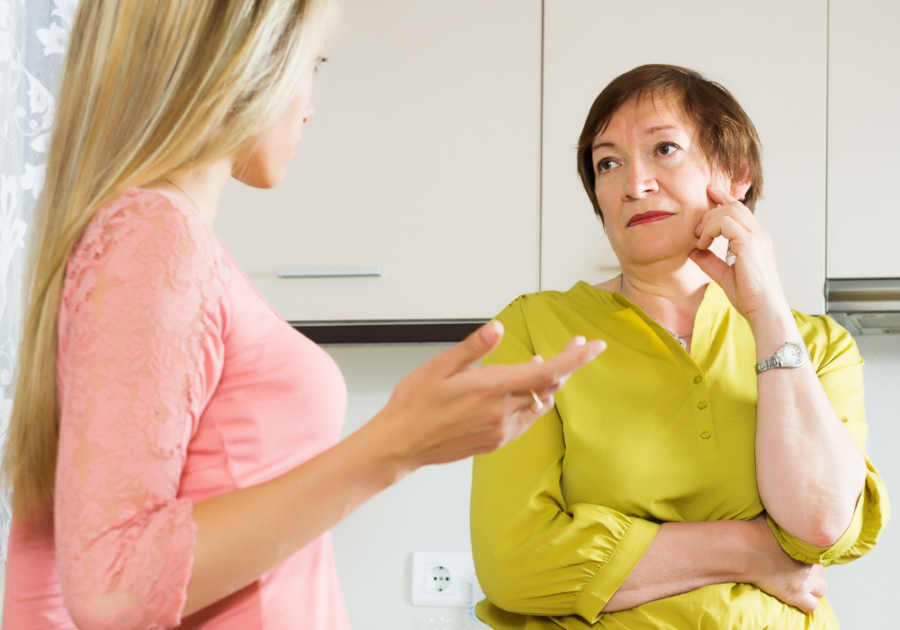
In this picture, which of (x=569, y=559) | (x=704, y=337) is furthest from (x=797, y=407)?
(x=569, y=559)

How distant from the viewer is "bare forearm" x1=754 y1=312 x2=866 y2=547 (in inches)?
38.1

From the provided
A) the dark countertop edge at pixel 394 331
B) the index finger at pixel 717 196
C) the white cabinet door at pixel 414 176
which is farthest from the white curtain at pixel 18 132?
the index finger at pixel 717 196

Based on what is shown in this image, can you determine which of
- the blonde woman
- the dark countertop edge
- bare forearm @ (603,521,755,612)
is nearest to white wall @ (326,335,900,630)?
the dark countertop edge

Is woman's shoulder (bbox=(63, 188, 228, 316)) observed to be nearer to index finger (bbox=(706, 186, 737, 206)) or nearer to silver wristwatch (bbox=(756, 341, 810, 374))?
silver wristwatch (bbox=(756, 341, 810, 374))

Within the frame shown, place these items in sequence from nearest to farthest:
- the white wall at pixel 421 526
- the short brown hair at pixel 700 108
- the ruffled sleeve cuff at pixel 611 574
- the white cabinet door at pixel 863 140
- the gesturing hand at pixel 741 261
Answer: the ruffled sleeve cuff at pixel 611 574
the gesturing hand at pixel 741 261
the short brown hair at pixel 700 108
the white cabinet door at pixel 863 140
the white wall at pixel 421 526

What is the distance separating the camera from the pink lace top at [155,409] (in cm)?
46

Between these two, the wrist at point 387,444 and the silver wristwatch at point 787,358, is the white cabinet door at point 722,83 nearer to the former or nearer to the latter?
the silver wristwatch at point 787,358

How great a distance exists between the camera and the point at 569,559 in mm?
960

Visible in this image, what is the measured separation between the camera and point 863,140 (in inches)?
55.3

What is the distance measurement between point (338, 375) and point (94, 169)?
245mm

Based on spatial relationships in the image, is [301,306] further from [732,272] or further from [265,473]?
[265,473]

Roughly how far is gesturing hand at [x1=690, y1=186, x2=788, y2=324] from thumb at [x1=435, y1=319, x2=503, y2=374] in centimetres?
74

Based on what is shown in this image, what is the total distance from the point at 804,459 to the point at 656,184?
1.48ft

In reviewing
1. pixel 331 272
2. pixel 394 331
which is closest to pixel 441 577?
pixel 394 331
